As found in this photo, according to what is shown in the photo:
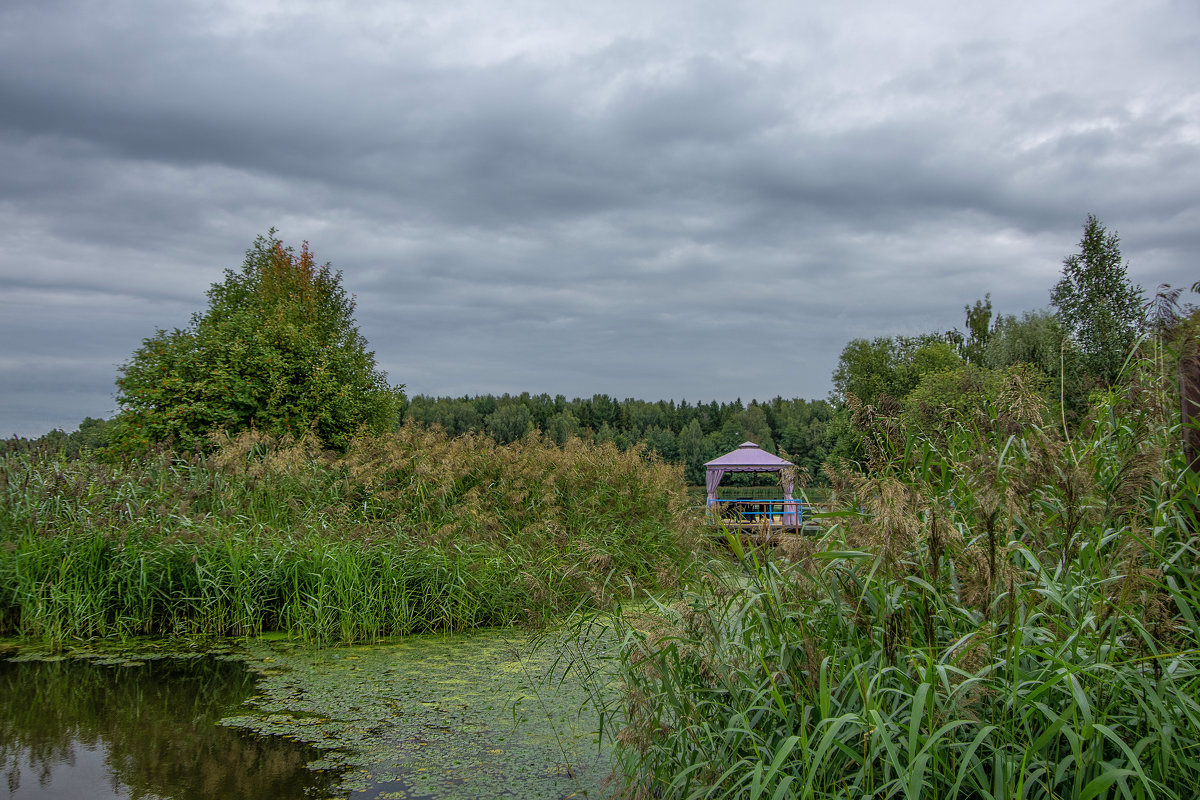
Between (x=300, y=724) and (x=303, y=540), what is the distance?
2498 millimetres

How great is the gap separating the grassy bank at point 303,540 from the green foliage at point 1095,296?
69.4 feet

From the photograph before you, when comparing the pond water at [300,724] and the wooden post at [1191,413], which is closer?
the wooden post at [1191,413]

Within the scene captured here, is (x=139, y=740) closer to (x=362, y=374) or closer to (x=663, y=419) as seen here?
(x=362, y=374)

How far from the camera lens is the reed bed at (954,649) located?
191cm

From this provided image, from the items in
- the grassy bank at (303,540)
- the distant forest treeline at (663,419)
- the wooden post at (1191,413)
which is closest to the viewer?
the wooden post at (1191,413)

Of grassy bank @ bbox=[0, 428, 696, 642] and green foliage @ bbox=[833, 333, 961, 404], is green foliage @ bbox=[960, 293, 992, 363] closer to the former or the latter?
green foliage @ bbox=[833, 333, 961, 404]

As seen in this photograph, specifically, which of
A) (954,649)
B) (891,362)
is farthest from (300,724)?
Result: (891,362)

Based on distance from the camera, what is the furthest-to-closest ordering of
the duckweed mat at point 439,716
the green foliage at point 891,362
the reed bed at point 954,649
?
Answer: the green foliage at point 891,362, the duckweed mat at point 439,716, the reed bed at point 954,649

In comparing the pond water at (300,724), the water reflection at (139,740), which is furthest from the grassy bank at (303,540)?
the water reflection at (139,740)

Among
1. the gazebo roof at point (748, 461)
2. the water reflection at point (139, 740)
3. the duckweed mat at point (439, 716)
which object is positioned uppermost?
the gazebo roof at point (748, 461)

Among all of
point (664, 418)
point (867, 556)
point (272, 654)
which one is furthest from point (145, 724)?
point (664, 418)

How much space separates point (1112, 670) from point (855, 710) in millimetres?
698

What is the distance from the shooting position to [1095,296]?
2392 cm

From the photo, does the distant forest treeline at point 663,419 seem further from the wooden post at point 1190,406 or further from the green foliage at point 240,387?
the wooden post at point 1190,406
